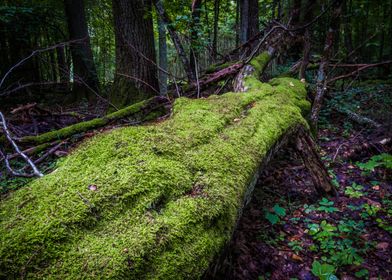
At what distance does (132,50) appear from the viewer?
6.07m

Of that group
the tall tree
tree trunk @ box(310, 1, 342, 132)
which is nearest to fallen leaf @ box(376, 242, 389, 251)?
tree trunk @ box(310, 1, 342, 132)

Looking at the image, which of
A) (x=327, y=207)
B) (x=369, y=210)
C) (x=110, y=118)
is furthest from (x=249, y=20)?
(x=369, y=210)

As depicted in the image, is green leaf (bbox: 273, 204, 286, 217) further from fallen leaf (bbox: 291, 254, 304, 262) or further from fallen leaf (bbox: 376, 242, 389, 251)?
fallen leaf (bbox: 376, 242, 389, 251)

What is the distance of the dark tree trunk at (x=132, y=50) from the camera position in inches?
233

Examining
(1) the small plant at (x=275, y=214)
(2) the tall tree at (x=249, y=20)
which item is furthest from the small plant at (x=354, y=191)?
(2) the tall tree at (x=249, y=20)

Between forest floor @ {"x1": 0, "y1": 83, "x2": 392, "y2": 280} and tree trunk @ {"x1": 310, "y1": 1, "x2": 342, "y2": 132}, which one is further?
tree trunk @ {"x1": 310, "y1": 1, "x2": 342, "y2": 132}

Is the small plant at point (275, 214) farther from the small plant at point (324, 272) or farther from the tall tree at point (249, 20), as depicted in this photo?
the tall tree at point (249, 20)

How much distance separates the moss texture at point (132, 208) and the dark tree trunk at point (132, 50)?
4061 mm

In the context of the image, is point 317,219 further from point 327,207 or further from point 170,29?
point 170,29

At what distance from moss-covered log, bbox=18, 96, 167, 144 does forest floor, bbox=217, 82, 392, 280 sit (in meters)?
2.35

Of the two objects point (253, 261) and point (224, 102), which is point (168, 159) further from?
point (224, 102)

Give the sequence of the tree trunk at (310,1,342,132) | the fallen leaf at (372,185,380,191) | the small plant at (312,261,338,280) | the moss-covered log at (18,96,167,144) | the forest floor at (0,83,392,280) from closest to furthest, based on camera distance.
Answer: the small plant at (312,261,338,280) → the forest floor at (0,83,392,280) → the fallen leaf at (372,185,380,191) → the moss-covered log at (18,96,167,144) → the tree trunk at (310,1,342,132)

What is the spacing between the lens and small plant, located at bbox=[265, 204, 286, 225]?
3.09 m

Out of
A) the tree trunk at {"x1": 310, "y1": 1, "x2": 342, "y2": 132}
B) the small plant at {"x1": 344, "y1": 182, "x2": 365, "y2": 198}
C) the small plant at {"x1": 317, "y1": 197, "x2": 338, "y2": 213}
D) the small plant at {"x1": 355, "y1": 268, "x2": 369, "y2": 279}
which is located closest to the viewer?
the small plant at {"x1": 355, "y1": 268, "x2": 369, "y2": 279}
